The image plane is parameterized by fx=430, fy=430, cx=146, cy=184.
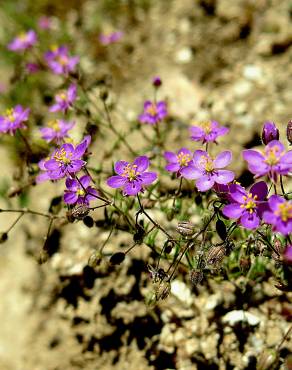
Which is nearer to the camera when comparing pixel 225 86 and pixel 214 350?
pixel 214 350

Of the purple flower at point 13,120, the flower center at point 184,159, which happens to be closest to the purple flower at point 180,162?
the flower center at point 184,159

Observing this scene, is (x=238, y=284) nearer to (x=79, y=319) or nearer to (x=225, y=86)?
(x=79, y=319)

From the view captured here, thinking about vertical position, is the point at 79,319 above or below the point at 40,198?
below

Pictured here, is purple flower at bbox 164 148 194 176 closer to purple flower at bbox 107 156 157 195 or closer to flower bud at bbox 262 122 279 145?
purple flower at bbox 107 156 157 195

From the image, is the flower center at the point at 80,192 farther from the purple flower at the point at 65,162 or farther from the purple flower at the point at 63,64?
the purple flower at the point at 63,64


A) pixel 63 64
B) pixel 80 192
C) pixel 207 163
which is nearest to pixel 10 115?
pixel 63 64

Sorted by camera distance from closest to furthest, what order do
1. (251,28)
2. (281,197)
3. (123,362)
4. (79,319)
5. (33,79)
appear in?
(281,197), (123,362), (79,319), (251,28), (33,79)

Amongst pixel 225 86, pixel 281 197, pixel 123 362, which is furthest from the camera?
pixel 225 86

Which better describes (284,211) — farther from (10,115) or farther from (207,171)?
(10,115)

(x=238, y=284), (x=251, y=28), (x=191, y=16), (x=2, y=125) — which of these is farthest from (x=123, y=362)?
(x=191, y=16)
